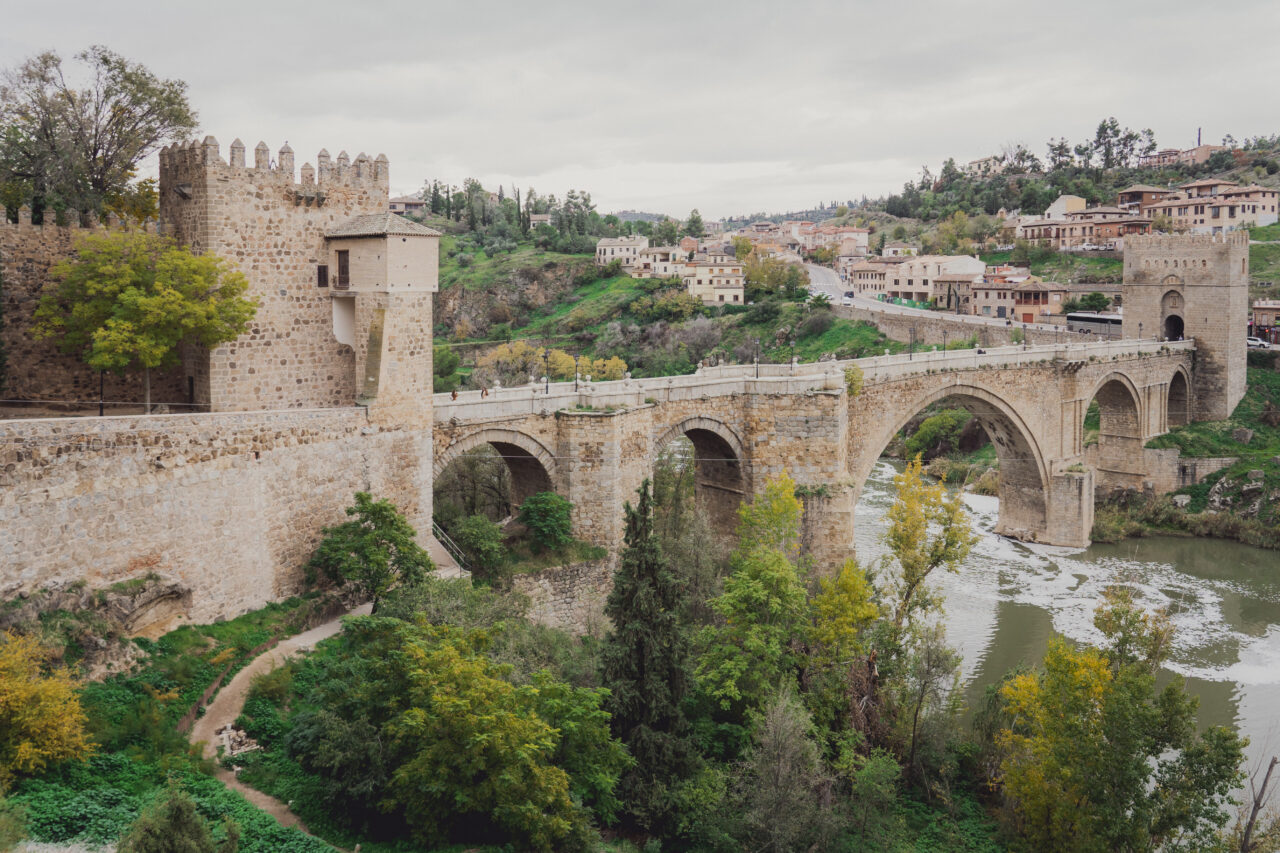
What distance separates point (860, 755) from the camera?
17.8m

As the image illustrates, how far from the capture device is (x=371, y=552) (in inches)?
626

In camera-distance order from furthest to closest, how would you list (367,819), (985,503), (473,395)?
(985,503)
(473,395)
(367,819)

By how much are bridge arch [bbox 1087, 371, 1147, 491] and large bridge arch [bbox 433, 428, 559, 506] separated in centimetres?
2607

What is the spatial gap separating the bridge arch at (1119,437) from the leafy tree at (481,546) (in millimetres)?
28440

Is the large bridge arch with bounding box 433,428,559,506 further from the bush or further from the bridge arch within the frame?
the bush

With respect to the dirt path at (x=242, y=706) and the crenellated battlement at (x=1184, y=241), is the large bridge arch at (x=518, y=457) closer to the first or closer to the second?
the dirt path at (x=242, y=706)

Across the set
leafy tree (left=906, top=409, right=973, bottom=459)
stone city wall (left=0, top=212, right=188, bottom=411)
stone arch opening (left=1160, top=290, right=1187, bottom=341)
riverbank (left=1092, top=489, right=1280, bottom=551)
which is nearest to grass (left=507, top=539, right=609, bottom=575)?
stone city wall (left=0, top=212, right=188, bottom=411)

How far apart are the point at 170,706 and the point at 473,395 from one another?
9.09m

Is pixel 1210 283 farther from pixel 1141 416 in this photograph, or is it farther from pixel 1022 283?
pixel 1022 283

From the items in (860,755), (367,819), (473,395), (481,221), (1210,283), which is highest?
(481,221)

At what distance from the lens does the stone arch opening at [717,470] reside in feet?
79.5

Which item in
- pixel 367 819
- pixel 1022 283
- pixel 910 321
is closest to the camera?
pixel 367 819

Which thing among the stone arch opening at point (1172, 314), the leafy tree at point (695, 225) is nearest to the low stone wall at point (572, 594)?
the stone arch opening at point (1172, 314)

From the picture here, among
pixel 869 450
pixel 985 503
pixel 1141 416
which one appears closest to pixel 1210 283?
pixel 1141 416
